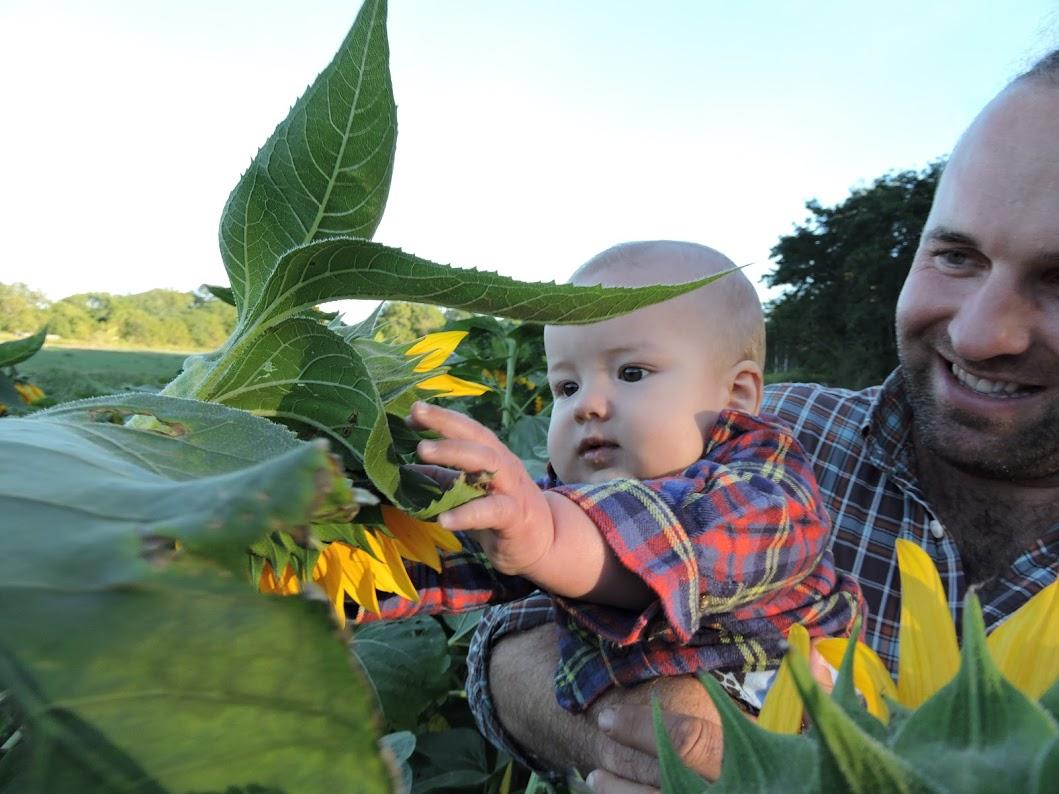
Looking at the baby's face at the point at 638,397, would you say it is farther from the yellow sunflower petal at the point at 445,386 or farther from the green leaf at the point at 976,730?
the green leaf at the point at 976,730

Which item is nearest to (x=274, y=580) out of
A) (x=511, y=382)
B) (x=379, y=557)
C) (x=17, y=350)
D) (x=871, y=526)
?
(x=379, y=557)

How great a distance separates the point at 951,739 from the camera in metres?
0.21

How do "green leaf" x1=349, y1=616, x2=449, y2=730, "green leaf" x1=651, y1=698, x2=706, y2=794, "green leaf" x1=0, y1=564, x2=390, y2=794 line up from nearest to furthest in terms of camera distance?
1. "green leaf" x1=0, y1=564, x2=390, y2=794
2. "green leaf" x1=651, y1=698, x2=706, y2=794
3. "green leaf" x1=349, y1=616, x2=449, y2=730

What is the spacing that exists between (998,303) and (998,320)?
3 cm

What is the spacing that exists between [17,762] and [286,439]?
0.44 ft

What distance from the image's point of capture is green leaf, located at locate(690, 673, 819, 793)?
0.68 feet

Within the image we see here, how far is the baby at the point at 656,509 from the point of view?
77cm

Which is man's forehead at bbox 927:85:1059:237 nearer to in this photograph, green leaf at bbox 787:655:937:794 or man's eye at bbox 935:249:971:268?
man's eye at bbox 935:249:971:268

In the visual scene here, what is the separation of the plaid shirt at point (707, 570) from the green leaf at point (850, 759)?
2.08 feet

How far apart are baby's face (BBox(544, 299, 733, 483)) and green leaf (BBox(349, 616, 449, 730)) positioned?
Result: 439 mm

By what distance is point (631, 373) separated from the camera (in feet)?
3.63

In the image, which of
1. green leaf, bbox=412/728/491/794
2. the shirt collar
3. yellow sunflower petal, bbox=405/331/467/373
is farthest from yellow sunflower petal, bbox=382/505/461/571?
the shirt collar

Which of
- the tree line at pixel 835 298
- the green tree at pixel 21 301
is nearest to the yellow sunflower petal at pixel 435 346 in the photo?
the green tree at pixel 21 301

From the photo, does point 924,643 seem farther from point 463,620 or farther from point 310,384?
point 463,620
